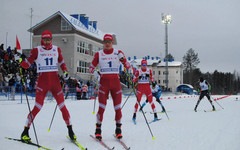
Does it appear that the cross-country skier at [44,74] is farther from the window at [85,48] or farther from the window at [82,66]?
the window at [85,48]

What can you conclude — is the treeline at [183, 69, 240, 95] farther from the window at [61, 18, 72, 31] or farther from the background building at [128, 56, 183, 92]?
the window at [61, 18, 72, 31]

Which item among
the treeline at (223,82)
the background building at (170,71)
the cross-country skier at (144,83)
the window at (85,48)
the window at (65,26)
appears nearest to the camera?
the cross-country skier at (144,83)

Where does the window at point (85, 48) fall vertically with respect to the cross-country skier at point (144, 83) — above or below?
above

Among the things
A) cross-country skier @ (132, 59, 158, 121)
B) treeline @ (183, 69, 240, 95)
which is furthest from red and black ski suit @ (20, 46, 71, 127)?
treeline @ (183, 69, 240, 95)

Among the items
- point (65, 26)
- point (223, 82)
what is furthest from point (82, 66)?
point (223, 82)

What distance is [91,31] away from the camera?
40844mm

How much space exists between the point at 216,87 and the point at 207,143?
12418cm

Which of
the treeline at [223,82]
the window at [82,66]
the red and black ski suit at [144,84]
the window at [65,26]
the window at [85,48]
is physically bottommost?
the treeline at [223,82]

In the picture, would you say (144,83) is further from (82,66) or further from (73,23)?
(82,66)

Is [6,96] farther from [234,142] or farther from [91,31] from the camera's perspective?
[91,31]

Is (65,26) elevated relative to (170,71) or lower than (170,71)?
elevated

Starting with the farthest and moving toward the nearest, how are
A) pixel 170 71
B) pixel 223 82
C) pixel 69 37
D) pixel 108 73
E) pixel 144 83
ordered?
pixel 223 82 → pixel 170 71 → pixel 69 37 → pixel 144 83 → pixel 108 73

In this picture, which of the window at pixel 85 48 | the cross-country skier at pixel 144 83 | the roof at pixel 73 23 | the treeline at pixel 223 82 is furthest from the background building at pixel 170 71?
the cross-country skier at pixel 144 83

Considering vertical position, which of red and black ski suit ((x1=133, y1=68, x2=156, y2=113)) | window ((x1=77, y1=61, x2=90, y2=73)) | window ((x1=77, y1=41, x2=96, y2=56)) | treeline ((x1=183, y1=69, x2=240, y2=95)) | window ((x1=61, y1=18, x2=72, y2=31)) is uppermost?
window ((x1=61, y1=18, x2=72, y2=31))
